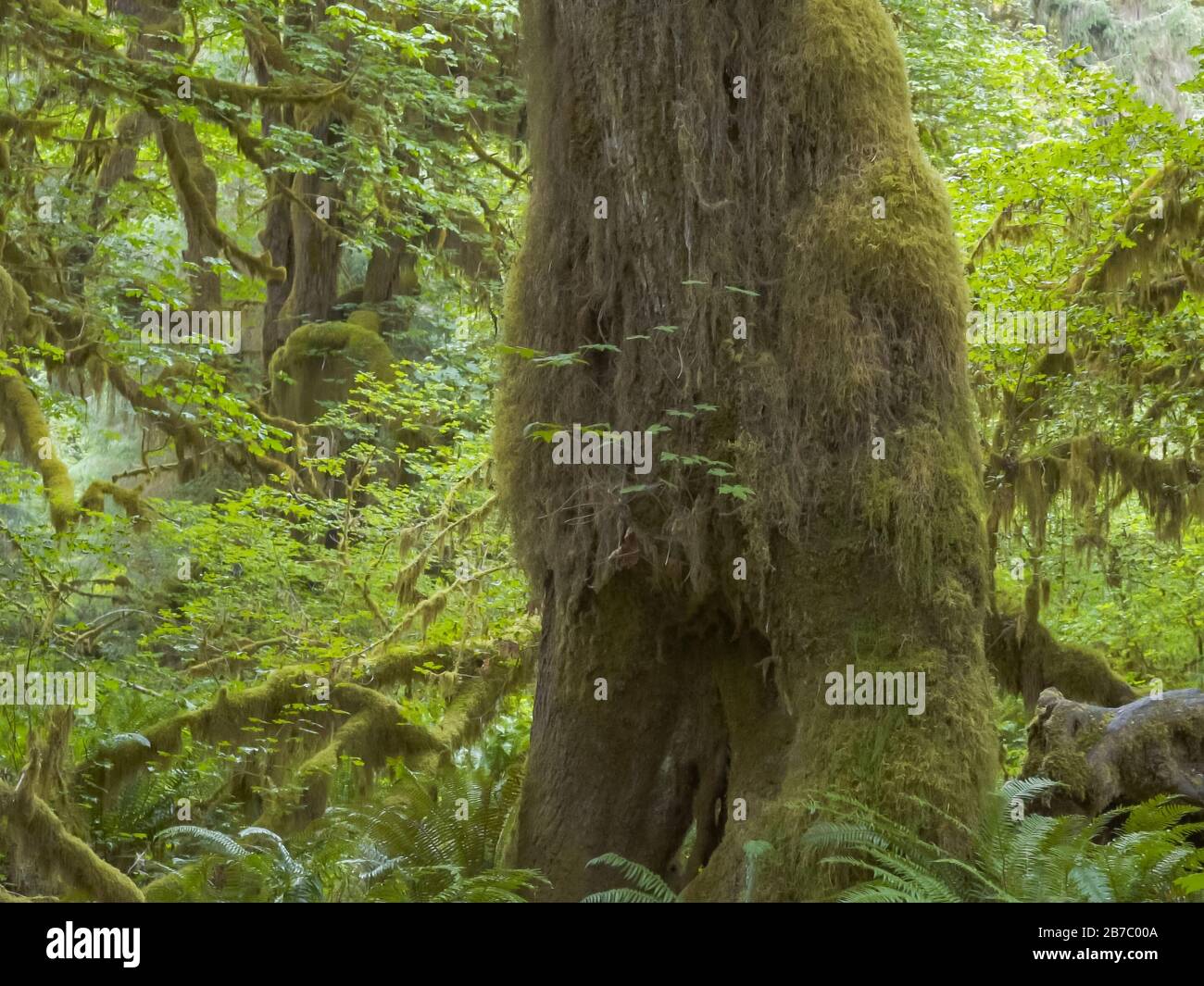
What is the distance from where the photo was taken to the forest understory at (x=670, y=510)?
641cm

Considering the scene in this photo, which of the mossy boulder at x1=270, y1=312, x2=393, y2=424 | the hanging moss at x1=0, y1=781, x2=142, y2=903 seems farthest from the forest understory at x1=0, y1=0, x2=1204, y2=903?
the mossy boulder at x1=270, y1=312, x2=393, y2=424

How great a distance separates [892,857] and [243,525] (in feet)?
25.6

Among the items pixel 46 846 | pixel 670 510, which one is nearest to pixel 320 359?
pixel 46 846

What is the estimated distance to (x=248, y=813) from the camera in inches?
406

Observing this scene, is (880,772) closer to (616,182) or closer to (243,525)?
(616,182)

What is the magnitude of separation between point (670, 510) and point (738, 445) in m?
0.51

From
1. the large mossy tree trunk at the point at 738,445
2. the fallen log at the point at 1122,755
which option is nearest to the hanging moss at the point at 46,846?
the large mossy tree trunk at the point at 738,445

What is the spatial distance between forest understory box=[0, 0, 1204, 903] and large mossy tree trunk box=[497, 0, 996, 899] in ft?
0.08

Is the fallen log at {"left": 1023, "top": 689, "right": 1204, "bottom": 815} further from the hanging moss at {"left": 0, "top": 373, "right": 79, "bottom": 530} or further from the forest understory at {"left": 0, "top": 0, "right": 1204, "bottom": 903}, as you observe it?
the hanging moss at {"left": 0, "top": 373, "right": 79, "bottom": 530}

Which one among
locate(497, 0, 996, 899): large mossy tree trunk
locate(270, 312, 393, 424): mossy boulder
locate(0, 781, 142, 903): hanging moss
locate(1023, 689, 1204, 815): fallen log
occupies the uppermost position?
locate(270, 312, 393, 424): mossy boulder

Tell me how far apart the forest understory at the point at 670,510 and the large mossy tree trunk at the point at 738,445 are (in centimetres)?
2

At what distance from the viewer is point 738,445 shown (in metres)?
6.57

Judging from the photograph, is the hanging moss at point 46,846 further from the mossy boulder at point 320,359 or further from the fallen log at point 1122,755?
the mossy boulder at point 320,359

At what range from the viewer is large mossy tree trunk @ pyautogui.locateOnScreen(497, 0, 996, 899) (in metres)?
6.36
